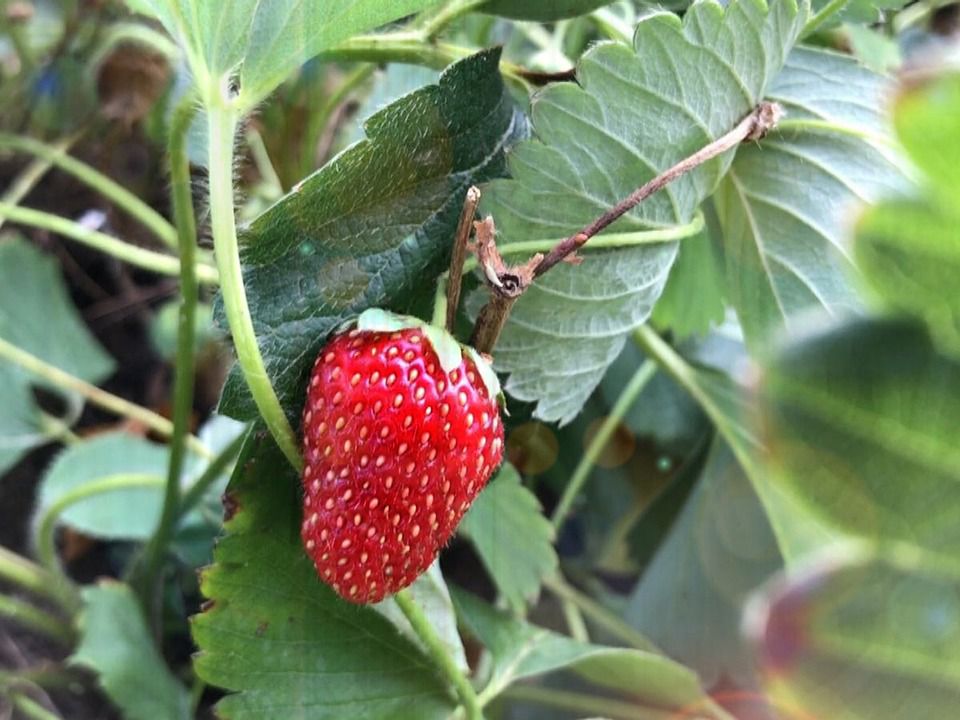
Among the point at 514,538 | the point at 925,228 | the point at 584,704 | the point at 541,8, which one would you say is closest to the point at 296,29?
the point at 541,8

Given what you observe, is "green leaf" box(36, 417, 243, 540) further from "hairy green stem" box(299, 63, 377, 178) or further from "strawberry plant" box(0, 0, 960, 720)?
"hairy green stem" box(299, 63, 377, 178)

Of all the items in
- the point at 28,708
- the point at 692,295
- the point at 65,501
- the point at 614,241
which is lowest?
the point at 28,708

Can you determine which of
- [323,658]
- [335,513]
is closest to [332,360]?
[335,513]

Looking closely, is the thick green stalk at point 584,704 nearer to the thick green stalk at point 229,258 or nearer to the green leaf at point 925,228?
the thick green stalk at point 229,258

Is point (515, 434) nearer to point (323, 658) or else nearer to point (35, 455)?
point (323, 658)

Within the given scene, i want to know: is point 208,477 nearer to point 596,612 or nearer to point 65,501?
point 65,501

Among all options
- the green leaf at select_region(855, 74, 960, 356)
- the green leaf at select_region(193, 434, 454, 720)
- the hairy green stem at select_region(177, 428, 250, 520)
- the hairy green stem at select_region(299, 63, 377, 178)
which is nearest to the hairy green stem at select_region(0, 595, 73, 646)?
the hairy green stem at select_region(177, 428, 250, 520)
